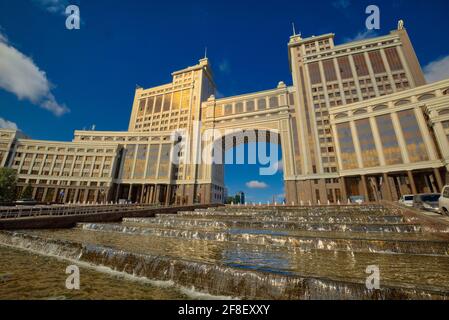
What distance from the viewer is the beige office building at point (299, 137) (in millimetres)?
42156

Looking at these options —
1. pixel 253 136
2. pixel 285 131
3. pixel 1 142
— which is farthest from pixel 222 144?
pixel 1 142

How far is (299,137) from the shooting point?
54.4m

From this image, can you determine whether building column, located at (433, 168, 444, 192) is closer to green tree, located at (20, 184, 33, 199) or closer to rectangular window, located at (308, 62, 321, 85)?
rectangular window, located at (308, 62, 321, 85)

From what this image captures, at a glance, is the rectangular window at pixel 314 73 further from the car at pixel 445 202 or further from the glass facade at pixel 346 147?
the car at pixel 445 202

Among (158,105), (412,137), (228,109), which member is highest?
(158,105)

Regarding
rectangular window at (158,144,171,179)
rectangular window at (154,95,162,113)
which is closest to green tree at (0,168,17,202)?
rectangular window at (158,144,171,179)

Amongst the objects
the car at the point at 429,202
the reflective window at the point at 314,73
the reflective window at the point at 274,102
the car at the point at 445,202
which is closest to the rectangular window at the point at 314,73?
the reflective window at the point at 314,73

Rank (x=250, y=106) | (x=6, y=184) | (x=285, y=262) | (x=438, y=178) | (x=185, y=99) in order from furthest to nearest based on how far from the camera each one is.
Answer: (x=185, y=99) < (x=250, y=106) < (x=6, y=184) < (x=438, y=178) < (x=285, y=262)

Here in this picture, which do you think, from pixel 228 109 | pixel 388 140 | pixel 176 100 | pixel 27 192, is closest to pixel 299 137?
pixel 388 140

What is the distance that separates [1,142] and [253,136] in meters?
82.0

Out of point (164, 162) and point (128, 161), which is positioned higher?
point (128, 161)

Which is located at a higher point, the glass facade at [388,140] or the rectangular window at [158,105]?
the rectangular window at [158,105]

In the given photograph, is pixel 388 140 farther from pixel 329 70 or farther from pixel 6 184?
pixel 6 184

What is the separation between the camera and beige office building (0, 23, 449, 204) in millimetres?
42156
